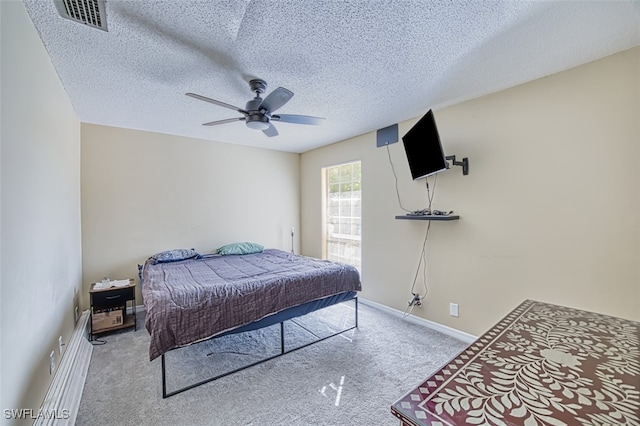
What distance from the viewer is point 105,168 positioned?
137 inches

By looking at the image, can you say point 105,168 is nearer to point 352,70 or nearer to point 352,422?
point 352,70

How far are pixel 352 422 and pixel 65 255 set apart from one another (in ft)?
9.22

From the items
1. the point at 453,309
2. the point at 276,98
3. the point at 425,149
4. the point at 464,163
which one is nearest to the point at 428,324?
the point at 453,309

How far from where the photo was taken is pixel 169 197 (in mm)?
3916

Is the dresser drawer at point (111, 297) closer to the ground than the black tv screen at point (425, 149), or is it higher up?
closer to the ground

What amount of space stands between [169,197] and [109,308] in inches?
63.2

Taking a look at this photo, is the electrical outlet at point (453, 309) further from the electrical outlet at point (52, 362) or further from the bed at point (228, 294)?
the electrical outlet at point (52, 362)

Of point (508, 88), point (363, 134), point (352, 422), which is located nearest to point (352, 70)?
point (508, 88)

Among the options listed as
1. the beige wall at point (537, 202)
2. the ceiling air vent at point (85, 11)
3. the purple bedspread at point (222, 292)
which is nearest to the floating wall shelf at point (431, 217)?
the beige wall at point (537, 202)

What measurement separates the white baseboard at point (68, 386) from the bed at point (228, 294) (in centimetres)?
55

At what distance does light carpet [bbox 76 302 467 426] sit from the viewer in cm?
179

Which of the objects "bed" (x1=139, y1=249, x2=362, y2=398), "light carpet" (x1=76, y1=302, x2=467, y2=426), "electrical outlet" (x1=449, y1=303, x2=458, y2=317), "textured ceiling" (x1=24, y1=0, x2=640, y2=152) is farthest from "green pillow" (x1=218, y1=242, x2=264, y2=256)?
"electrical outlet" (x1=449, y1=303, x2=458, y2=317)

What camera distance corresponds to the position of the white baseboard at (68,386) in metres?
1.62

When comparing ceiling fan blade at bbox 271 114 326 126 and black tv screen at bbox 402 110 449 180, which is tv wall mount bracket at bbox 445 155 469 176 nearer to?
black tv screen at bbox 402 110 449 180
